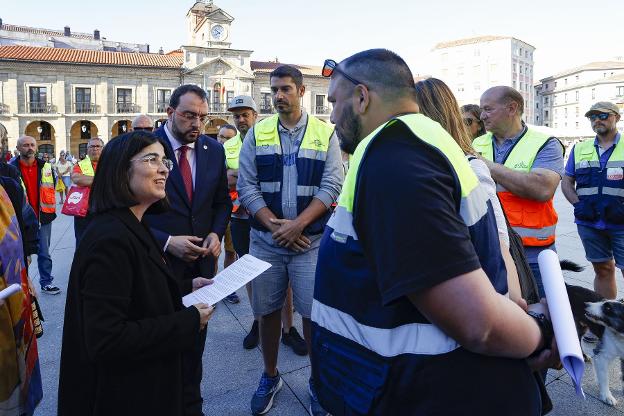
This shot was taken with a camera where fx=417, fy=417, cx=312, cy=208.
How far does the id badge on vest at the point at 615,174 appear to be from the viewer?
12.8ft

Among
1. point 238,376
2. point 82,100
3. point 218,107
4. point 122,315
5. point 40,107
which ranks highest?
point 218,107

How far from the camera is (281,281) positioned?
9.76ft

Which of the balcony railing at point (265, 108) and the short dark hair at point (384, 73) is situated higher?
the balcony railing at point (265, 108)

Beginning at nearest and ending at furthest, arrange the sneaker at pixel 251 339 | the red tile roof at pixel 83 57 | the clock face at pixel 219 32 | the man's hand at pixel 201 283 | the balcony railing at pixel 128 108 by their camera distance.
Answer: the man's hand at pixel 201 283, the sneaker at pixel 251 339, the red tile roof at pixel 83 57, the balcony railing at pixel 128 108, the clock face at pixel 219 32

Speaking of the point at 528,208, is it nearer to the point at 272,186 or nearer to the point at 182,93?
the point at 272,186

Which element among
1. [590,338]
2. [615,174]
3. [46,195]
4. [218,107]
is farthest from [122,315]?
[218,107]

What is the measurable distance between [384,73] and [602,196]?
12.2 ft

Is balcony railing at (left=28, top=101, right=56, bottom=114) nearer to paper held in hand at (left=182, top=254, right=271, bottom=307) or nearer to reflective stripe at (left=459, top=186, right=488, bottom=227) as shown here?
paper held in hand at (left=182, top=254, right=271, bottom=307)

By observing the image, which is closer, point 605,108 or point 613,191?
point 613,191

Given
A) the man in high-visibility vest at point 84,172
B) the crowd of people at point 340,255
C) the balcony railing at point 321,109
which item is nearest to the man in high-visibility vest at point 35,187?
the man in high-visibility vest at point 84,172

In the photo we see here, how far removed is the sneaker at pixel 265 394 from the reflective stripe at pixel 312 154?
1.55 meters

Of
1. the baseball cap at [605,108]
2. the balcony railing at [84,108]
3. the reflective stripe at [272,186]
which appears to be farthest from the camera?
the balcony railing at [84,108]

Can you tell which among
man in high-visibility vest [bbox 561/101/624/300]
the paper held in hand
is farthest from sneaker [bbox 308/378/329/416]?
man in high-visibility vest [bbox 561/101/624/300]

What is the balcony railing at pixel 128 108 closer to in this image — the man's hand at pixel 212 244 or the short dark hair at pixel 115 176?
the man's hand at pixel 212 244
